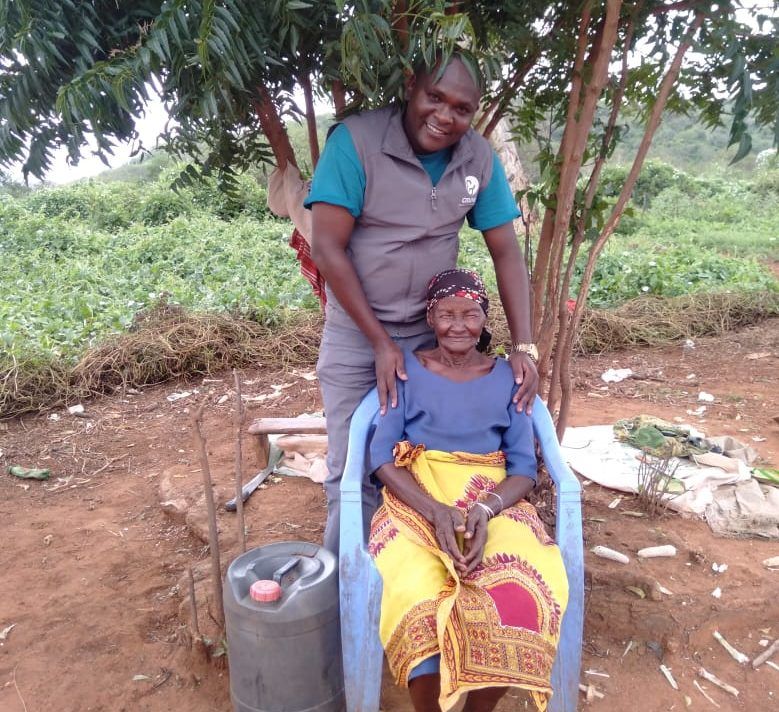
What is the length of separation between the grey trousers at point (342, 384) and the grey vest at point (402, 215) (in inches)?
1.5

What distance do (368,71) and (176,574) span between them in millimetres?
1960

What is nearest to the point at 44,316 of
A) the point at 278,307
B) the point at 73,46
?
the point at 278,307

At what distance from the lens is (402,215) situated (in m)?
1.95

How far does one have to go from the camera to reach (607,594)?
240cm

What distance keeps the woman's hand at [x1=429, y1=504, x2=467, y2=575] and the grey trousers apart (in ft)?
1.28

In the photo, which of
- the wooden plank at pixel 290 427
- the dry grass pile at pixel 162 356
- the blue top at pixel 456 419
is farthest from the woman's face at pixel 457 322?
the dry grass pile at pixel 162 356

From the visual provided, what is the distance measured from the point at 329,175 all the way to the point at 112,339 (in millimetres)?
3809

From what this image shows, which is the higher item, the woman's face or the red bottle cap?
the woman's face

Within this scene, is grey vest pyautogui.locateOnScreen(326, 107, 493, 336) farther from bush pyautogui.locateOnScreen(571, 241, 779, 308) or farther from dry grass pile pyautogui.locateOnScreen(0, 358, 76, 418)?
bush pyautogui.locateOnScreen(571, 241, 779, 308)

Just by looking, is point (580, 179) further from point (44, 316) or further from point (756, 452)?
point (44, 316)

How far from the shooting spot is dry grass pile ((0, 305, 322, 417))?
4.64m

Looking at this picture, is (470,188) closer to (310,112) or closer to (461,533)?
(310,112)

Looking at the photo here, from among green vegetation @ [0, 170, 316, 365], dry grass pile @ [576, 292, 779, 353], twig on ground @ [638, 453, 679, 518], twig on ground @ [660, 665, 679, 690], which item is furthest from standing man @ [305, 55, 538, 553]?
dry grass pile @ [576, 292, 779, 353]

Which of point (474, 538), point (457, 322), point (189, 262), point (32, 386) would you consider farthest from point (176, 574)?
point (189, 262)
